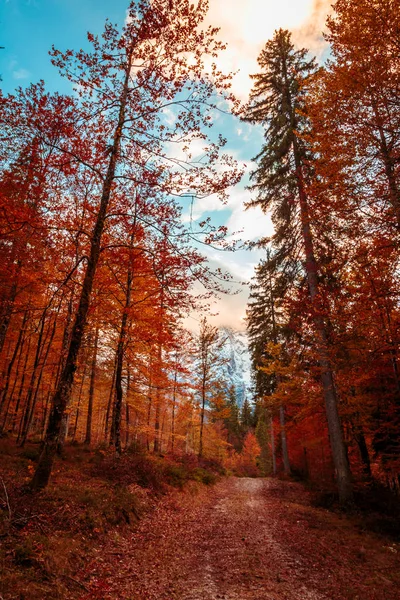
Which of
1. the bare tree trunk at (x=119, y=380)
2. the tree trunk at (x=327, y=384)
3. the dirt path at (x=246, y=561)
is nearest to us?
the dirt path at (x=246, y=561)

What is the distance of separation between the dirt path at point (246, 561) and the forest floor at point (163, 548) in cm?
2

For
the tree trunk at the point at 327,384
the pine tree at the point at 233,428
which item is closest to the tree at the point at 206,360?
the tree trunk at the point at 327,384

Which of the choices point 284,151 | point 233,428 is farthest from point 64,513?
point 233,428

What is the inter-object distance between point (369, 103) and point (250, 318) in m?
20.2

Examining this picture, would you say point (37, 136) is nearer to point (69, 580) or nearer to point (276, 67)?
point (69, 580)

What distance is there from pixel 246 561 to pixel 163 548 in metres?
1.88

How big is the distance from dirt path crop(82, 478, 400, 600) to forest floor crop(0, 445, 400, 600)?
0.9 inches

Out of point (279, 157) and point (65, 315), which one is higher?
point (279, 157)

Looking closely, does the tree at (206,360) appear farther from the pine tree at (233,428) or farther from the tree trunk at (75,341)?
the pine tree at (233,428)

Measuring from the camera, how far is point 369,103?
27.0ft

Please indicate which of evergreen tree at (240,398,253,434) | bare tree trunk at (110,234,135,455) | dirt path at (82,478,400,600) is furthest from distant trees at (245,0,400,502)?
evergreen tree at (240,398,253,434)

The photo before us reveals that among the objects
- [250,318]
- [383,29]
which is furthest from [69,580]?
[250,318]

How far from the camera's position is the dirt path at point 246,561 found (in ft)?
16.3

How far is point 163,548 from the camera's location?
268 inches
